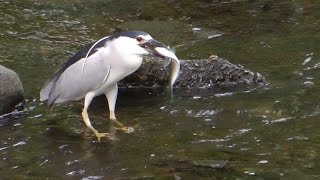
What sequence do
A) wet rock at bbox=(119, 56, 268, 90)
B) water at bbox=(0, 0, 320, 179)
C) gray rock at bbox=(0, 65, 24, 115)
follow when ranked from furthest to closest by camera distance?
wet rock at bbox=(119, 56, 268, 90) → gray rock at bbox=(0, 65, 24, 115) → water at bbox=(0, 0, 320, 179)

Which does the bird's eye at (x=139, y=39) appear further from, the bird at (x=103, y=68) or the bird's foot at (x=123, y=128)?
the bird's foot at (x=123, y=128)

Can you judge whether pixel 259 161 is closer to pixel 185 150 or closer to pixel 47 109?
pixel 185 150

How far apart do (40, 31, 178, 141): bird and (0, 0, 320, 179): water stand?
22 centimetres

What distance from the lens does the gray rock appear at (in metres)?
6.02

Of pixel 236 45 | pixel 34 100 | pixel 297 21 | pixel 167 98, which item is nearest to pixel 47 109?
pixel 34 100

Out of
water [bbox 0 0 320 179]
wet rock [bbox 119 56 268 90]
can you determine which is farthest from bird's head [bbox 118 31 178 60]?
wet rock [bbox 119 56 268 90]

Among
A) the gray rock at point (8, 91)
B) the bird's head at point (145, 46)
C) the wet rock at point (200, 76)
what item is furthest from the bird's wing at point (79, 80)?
the wet rock at point (200, 76)

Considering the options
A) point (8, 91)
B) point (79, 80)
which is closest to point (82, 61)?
point (79, 80)

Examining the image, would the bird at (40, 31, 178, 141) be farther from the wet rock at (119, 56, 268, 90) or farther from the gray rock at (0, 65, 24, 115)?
the wet rock at (119, 56, 268, 90)

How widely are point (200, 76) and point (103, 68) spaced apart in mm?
1419

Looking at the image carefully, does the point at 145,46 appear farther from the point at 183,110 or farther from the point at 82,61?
the point at 183,110

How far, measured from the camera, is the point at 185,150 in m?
4.95

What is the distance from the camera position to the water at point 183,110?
469cm

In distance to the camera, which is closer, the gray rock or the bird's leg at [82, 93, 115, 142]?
the bird's leg at [82, 93, 115, 142]
